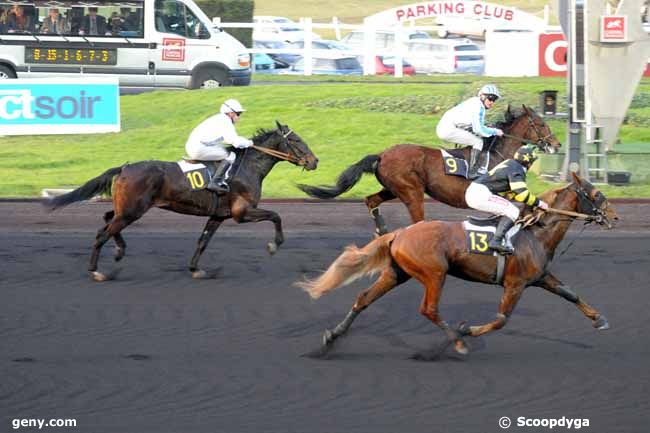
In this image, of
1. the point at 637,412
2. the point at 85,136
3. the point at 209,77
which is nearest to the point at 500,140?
the point at 637,412

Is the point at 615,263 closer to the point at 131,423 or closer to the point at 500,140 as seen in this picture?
the point at 500,140

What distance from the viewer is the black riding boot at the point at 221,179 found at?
11.2 m

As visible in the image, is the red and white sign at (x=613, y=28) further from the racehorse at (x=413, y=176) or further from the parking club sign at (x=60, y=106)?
the parking club sign at (x=60, y=106)

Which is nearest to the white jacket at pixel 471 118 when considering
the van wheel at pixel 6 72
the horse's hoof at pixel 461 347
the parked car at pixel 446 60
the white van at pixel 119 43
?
the horse's hoof at pixel 461 347

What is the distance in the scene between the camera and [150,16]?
25234mm

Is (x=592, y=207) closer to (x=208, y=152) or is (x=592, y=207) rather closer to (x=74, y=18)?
(x=208, y=152)

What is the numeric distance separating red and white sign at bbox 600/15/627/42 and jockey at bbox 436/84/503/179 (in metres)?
5.55

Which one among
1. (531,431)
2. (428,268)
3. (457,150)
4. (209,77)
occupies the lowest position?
(531,431)

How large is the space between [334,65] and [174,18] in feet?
21.6

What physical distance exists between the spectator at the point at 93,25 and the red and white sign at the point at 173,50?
133 centimetres

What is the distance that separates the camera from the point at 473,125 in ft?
41.2

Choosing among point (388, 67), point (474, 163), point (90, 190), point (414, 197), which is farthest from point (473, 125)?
point (388, 67)

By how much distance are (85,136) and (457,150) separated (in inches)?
417

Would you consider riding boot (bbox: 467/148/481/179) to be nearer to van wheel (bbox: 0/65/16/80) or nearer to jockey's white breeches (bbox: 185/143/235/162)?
jockey's white breeches (bbox: 185/143/235/162)
